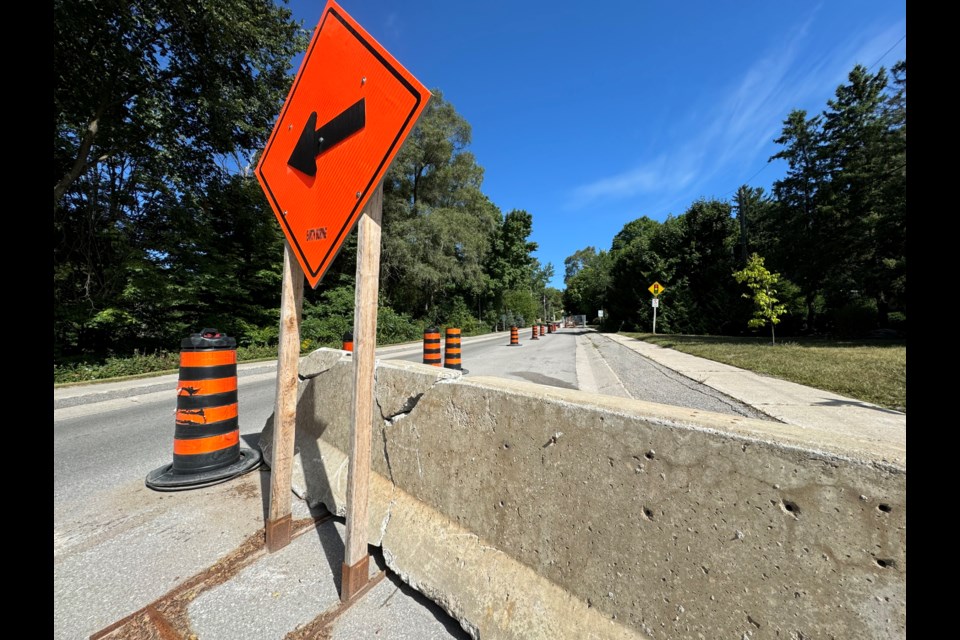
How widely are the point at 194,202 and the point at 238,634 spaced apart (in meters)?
15.9

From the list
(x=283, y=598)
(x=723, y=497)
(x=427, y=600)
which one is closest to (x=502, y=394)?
(x=723, y=497)

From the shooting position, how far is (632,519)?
4.06 feet

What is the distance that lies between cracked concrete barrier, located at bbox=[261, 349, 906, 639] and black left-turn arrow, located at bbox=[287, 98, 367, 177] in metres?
1.45

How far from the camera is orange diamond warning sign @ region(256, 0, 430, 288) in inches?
63.6

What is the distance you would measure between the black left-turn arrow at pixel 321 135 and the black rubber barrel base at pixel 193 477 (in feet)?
8.93

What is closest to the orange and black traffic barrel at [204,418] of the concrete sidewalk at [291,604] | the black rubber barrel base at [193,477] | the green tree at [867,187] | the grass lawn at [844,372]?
the black rubber barrel base at [193,477]

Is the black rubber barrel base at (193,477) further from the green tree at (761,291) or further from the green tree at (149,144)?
the green tree at (761,291)

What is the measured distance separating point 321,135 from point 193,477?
3035mm

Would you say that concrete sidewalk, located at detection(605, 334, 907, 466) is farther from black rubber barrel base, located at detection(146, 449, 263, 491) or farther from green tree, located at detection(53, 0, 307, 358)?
green tree, located at detection(53, 0, 307, 358)

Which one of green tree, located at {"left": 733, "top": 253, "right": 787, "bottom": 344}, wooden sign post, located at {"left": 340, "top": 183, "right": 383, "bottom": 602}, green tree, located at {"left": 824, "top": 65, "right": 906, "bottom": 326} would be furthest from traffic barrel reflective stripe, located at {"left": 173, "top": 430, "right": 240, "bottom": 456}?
green tree, located at {"left": 824, "top": 65, "right": 906, "bottom": 326}

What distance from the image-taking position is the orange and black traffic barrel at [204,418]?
2.86m

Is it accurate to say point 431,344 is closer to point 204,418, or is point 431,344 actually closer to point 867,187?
point 204,418

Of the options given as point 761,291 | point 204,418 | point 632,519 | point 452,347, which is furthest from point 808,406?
point 761,291
